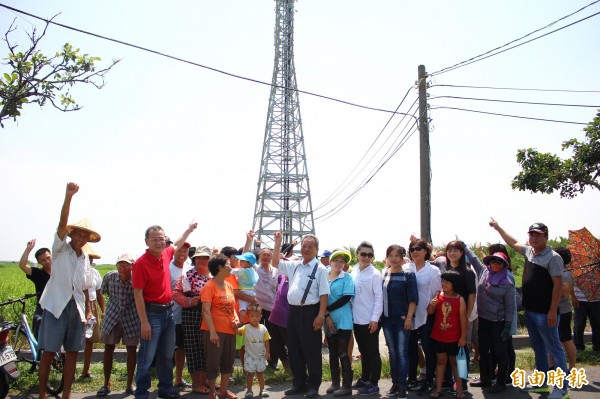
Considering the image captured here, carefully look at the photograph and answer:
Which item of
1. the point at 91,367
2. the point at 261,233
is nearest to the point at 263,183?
the point at 261,233

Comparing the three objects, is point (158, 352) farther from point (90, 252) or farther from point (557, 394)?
point (557, 394)

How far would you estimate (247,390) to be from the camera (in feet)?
20.7

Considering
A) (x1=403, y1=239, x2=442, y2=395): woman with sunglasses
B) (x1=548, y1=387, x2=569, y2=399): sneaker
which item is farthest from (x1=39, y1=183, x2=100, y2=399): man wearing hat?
(x1=548, y1=387, x2=569, y2=399): sneaker

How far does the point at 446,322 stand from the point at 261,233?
3246cm

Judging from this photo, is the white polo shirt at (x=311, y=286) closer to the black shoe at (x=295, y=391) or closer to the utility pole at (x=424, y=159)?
the black shoe at (x=295, y=391)

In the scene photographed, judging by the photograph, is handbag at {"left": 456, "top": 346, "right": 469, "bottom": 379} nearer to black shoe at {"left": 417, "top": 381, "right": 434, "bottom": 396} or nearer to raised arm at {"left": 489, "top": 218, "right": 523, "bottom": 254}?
black shoe at {"left": 417, "top": 381, "right": 434, "bottom": 396}

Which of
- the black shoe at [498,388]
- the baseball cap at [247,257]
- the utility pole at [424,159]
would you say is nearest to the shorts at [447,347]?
the black shoe at [498,388]

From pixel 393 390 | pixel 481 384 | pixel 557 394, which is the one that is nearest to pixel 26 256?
pixel 393 390

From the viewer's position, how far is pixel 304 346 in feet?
20.9

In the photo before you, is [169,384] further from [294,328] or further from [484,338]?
[484,338]

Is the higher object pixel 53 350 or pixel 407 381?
pixel 53 350

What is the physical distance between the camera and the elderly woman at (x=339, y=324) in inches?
252

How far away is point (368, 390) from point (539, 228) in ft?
9.62

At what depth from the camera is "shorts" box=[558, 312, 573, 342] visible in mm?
7289
